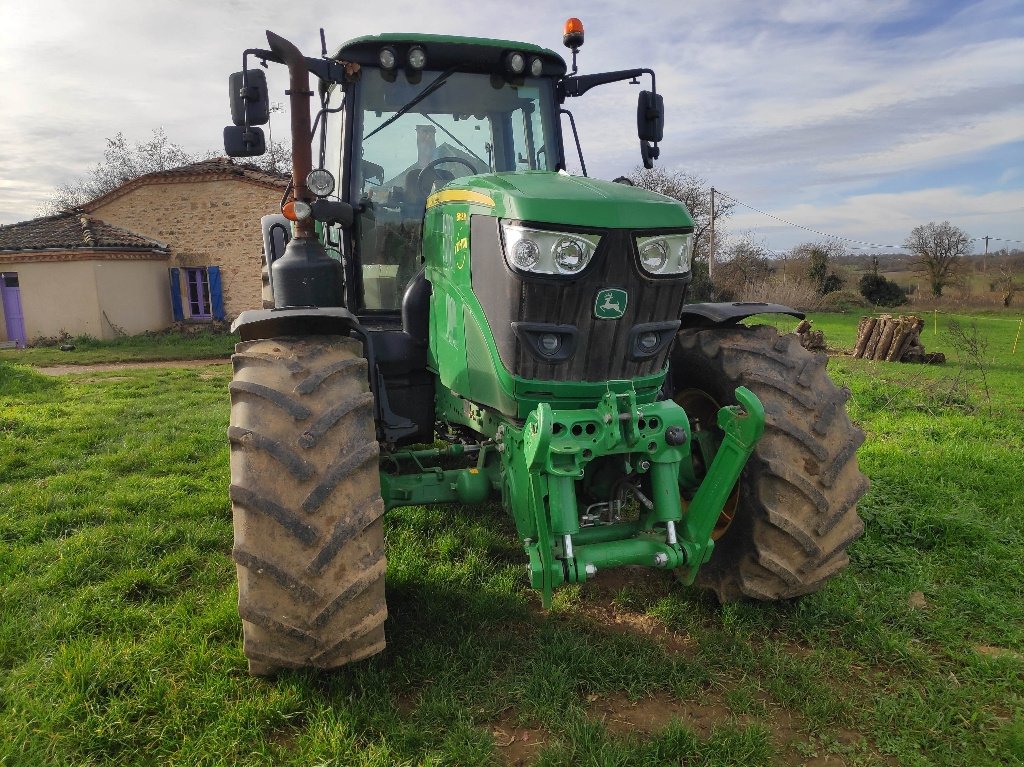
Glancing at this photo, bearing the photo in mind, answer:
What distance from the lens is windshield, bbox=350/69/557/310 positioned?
402 centimetres

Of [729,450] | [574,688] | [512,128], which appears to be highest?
[512,128]

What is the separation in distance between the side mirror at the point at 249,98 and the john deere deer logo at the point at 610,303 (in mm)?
2127

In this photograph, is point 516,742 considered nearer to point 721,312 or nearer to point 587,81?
point 721,312

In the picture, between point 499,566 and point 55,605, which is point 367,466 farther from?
point 55,605

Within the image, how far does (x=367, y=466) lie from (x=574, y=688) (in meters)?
1.21

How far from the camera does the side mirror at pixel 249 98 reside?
3.64m

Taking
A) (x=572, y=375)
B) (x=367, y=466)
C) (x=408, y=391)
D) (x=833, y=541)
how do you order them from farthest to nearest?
(x=408, y=391)
(x=833, y=541)
(x=572, y=375)
(x=367, y=466)

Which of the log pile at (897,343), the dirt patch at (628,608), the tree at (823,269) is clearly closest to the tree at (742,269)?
the tree at (823,269)

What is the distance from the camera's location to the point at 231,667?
9.62ft

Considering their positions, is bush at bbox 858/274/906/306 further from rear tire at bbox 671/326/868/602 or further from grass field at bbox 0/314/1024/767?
rear tire at bbox 671/326/868/602

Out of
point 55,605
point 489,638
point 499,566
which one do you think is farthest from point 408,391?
point 55,605

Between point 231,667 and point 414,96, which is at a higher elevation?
point 414,96

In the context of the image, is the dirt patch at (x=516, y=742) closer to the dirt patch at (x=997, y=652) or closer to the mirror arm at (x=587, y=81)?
the dirt patch at (x=997, y=652)

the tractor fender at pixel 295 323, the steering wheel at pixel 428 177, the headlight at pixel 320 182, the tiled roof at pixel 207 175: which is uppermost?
the tiled roof at pixel 207 175
